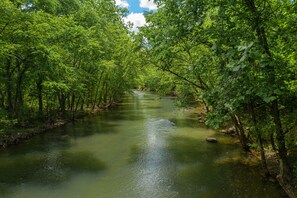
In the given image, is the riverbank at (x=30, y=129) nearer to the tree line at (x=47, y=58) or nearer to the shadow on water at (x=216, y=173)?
the tree line at (x=47, y=58)

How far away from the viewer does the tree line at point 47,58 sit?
57.2 feet

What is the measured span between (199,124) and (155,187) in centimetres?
1455

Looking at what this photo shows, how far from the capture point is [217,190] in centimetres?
1109

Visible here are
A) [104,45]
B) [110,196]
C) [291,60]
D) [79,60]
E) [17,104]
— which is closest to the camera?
[291,60]

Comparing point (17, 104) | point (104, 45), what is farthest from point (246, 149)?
point (104, 45)

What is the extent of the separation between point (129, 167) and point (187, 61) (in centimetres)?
731

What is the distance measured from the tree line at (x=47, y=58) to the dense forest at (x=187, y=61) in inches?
3.5

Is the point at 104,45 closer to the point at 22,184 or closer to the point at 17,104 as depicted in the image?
the point at 17,104

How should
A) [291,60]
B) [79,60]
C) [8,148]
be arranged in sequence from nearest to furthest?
1. [291,60]
2. [8,148]
3. [79,60]

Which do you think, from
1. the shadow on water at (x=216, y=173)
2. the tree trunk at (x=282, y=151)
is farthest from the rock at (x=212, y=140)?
the tree trunk at (x=282, y=151)

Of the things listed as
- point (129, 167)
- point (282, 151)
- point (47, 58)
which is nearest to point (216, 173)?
point (129, 167)

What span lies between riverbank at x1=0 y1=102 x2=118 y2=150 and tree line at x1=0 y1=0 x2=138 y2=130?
58 centimetres

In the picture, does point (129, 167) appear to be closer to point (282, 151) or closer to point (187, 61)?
point (187, 61)

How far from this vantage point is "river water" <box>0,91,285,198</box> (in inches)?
437
